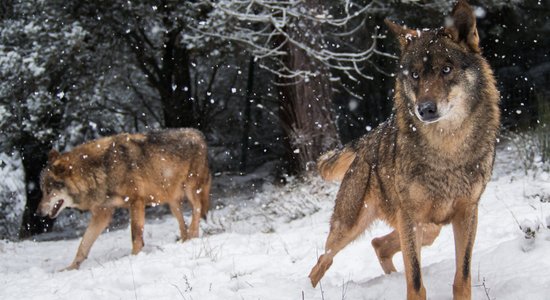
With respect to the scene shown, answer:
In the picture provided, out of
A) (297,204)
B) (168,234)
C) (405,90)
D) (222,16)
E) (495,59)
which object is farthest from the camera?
(495,59)

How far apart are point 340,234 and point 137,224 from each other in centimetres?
454

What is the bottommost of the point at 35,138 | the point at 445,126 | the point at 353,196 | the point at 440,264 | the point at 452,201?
the point at 35,138

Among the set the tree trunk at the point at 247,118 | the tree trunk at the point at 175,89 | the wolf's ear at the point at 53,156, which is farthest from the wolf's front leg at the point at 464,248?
the tree trunk at the point at 247,118

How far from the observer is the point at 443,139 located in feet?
12.9

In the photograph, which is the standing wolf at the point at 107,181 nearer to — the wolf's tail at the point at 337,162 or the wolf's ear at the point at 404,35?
the wolf's tail at the point at 337,162

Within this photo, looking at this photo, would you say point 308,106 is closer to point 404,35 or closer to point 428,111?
point 404,35

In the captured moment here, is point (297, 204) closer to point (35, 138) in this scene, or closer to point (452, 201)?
point (452, 201)

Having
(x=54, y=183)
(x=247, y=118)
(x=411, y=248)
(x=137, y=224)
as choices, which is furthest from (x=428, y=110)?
(x=247, y=118)

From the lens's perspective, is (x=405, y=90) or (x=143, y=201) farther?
(x=143, y=201)

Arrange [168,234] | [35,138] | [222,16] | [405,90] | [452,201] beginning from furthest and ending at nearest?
[35,138] → [222,16] → [168,234] → [405,90] → [452,201]

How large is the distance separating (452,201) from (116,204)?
6146 millimetres

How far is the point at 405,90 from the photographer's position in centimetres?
416

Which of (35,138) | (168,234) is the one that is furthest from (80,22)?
(168,234)

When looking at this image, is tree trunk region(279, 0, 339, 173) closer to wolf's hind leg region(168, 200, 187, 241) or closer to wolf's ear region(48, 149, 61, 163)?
wolf's hind leg region(168, 200, 187, 241)
